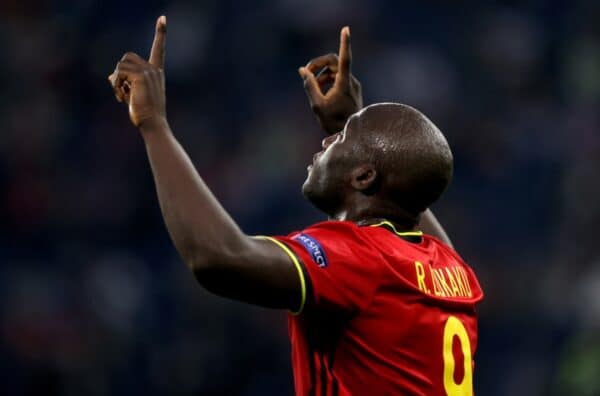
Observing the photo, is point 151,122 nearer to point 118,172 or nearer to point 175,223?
point 175,223

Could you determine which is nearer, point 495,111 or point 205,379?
point 205,379

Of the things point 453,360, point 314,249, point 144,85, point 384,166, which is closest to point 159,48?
point 144,85

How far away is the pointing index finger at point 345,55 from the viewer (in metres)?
3.58

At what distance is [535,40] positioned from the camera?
9.70 meters

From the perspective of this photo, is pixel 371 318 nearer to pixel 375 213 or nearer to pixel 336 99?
pixel 375 213

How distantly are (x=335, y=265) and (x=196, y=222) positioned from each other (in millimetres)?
428

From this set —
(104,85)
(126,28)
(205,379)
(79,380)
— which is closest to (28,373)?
(79,380)

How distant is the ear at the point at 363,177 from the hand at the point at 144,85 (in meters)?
0.67

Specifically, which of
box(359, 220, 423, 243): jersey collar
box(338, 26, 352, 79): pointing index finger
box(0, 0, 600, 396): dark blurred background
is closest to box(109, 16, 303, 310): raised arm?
box(359, 220, 423, 243): jersey collar

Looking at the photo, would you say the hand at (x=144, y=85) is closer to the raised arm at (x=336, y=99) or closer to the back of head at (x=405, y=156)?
the back of head at (x=405, y=156)

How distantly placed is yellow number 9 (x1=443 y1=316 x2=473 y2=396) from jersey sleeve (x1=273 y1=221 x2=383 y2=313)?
1.09 feet

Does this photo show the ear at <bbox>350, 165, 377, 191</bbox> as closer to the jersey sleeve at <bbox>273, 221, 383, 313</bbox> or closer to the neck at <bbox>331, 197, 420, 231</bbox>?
the neck at <bbox>331, 197, 420, 231</bbox>

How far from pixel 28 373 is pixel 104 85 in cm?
279

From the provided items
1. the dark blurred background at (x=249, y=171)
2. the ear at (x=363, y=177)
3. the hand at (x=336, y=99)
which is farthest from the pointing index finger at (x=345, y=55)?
the dark blurred background at (x=249, y=171)
